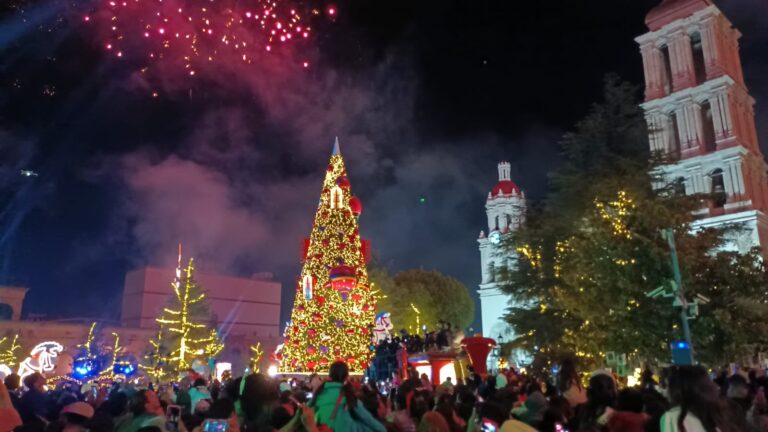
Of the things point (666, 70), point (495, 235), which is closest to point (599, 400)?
point (666, 70)

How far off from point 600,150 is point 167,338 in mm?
31276

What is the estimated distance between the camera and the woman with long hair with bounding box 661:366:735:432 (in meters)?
3.49

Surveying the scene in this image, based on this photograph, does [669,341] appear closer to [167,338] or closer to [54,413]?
[54,413]

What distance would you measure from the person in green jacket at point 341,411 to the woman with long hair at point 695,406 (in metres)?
2.71

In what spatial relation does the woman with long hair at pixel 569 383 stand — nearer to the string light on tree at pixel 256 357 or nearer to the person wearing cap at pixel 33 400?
the person wearing cap at pixel 33 400

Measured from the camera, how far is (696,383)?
358 cm

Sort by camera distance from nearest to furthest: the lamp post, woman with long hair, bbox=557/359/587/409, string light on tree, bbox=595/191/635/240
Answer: woman with long hair, bbox=557/359/587/409 < the lamp post < string light on tree, bbox=595/191/635/240

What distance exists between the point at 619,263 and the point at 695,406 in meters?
15.0

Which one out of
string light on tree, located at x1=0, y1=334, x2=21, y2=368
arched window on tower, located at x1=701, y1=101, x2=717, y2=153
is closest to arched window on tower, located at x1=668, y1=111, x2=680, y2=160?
arched window on tower, located at x1=701, y1=101, x2=717, y2=153

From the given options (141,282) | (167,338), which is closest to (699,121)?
(167,338)

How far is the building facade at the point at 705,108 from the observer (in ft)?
122

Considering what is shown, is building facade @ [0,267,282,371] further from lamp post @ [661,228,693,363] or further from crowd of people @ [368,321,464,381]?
lamp post @ [661,228,693,363]

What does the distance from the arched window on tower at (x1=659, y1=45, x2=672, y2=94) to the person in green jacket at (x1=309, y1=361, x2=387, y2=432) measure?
146ft

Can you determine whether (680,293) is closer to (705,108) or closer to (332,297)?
(332,297)
